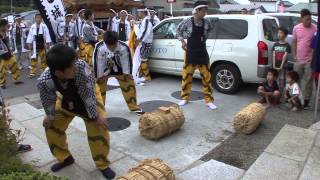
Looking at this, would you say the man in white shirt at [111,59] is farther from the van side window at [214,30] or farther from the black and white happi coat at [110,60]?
the van side window at [214,30]

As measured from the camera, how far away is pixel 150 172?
3492 millimetres

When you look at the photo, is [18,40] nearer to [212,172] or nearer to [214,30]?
[214,30]

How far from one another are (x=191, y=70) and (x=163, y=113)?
1727mm

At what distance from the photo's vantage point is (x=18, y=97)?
7941mm

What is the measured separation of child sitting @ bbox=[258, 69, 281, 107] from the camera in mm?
6895

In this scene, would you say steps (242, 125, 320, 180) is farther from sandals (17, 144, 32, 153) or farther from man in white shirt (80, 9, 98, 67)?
man in white shirt (80, 9, 98, 67)

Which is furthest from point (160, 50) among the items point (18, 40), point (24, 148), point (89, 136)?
point (18, 40)

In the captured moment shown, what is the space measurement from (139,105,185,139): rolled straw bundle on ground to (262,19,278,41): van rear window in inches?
119

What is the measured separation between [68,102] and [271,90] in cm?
438

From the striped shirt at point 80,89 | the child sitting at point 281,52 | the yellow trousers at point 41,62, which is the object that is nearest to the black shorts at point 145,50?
the child sitting at point 281,52

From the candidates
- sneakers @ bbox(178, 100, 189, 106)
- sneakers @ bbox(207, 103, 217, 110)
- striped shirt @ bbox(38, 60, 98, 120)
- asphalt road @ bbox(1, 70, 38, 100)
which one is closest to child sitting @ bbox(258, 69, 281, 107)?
sneakers @ bbox(207, 103, 217, 110)

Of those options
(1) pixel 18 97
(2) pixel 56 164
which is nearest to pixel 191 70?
(2) pixel 56 164

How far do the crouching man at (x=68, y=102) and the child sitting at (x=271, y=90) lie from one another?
386 centimetres

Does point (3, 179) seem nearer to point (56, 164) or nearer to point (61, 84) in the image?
point (61, 84)
